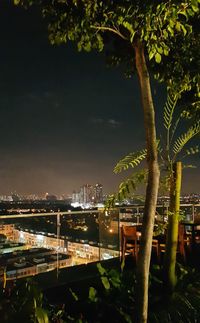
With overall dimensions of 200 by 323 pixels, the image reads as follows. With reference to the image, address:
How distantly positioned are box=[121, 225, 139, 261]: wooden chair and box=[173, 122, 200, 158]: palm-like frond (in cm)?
264

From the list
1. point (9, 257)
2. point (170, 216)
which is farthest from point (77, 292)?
point (170, 216)

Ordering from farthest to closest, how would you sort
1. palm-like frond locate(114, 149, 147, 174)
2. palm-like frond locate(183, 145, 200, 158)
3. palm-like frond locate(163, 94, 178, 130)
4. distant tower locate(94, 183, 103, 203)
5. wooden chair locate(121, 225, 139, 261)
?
distant tower locate(94, 183, 103, 203), wooden chair locate(121, 225, 139, 261), palm-like frond locate(183, 145, 200, 158), palm-like frond locate(163, 94, 178, 130), palm-like frond locate(114, 149, 147, 174)

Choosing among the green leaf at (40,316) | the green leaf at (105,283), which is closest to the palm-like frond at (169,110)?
the green leaf at (105,283)

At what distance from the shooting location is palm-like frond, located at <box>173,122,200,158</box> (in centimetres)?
457

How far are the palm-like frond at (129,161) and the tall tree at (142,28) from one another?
74cm

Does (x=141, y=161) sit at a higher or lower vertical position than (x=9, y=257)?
higher

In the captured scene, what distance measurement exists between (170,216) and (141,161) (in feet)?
3.52

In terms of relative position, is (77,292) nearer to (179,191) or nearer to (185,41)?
(179,191)

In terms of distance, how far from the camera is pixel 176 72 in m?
4.04

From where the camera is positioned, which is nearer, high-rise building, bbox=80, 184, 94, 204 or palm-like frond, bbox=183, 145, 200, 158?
palm-like frond, bbox=183, 145, 200, 158

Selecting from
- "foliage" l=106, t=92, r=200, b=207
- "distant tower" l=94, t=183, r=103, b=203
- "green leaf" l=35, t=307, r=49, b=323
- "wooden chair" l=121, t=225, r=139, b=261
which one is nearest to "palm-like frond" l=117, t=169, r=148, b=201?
"foliage" l=106, t=92, r=200, b=207

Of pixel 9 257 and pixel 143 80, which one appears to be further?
pixel 9 257

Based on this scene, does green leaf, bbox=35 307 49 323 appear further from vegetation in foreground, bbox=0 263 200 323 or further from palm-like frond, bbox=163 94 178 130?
palm-like frond, bbox=163 94 178 130

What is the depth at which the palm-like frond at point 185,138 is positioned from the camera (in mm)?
4566
